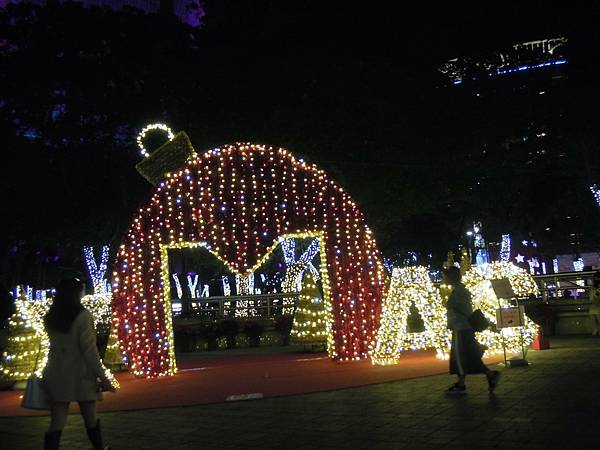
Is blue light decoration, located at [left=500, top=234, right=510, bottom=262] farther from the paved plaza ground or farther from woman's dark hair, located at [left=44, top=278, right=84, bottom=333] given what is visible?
woman's dark hair, located at [left=44, top=278, right=84, bottom=333]

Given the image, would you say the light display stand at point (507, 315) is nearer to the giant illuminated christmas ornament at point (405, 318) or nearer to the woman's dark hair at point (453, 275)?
the giant illuminated christmas ornament at point (405, 318)

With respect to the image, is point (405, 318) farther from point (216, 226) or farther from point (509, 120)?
point (509, 120)

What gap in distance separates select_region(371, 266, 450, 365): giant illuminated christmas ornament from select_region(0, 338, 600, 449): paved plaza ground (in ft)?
6.31

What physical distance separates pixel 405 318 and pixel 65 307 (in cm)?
699

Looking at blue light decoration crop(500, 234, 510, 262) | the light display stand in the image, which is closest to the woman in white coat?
the light display stand

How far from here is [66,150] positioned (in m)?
19.2

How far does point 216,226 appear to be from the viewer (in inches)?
441

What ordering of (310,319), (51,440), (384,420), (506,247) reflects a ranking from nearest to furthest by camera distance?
(51,440) → (384,420) → (310,319) → (506,247)

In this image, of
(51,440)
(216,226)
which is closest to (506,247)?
(216,226)

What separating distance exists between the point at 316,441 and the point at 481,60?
1674 centimetres

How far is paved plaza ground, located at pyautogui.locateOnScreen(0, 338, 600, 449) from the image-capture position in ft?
19.0

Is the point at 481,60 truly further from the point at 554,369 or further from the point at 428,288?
the point at 554,369

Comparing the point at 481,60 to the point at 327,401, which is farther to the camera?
the point at 481,60

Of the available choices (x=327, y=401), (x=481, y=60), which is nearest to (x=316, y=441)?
(x=327, y=401)
